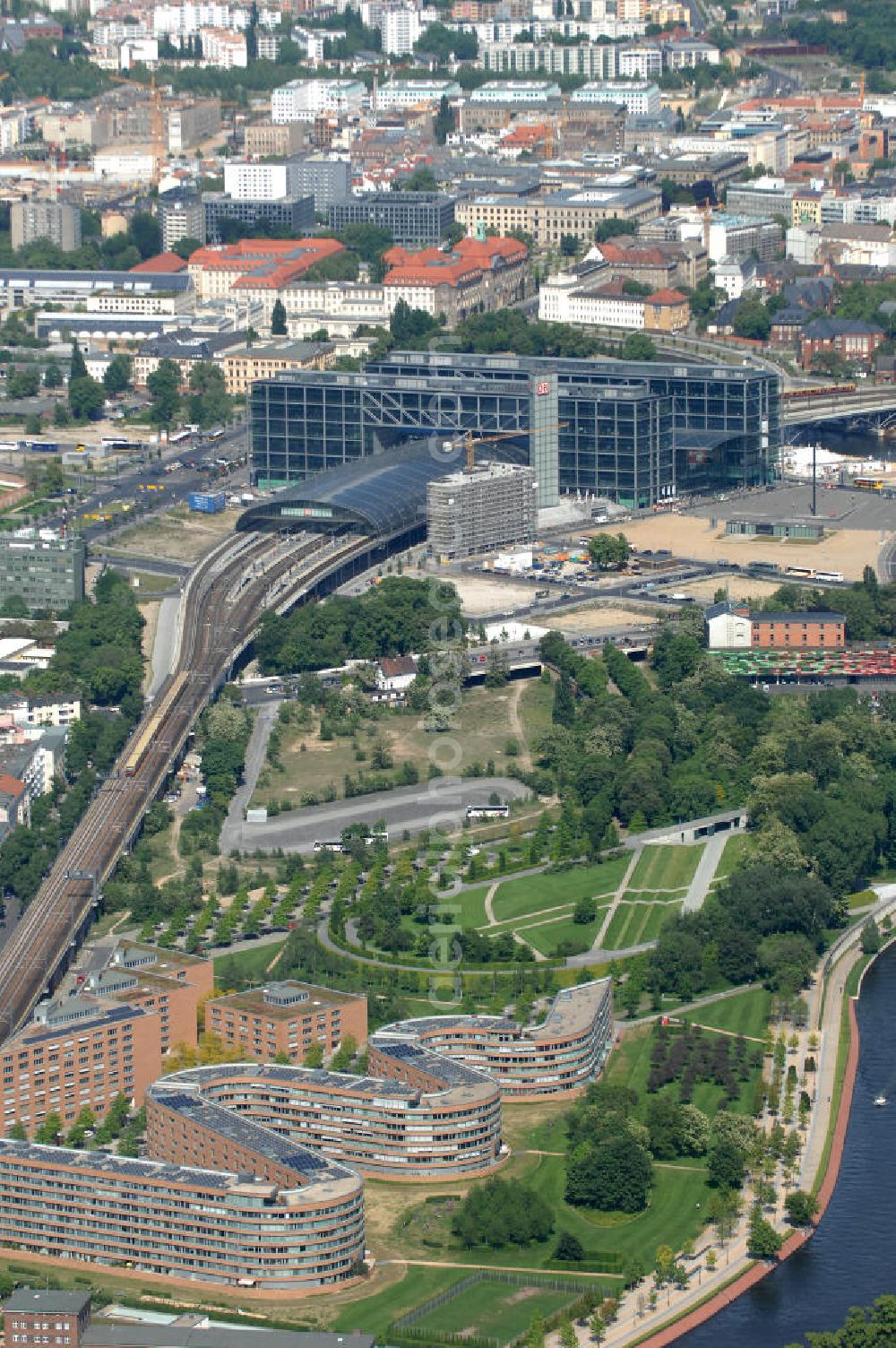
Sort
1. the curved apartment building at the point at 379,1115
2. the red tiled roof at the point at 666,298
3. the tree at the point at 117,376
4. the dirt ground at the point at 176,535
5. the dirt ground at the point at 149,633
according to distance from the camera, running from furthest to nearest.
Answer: the red tiled roof at the point at 666,298
the tree at the point at 117,376
the dirt ground at the point at 176,535
the dirt ground at the point at 149,633
the curved apartment building at the point at 379,1115

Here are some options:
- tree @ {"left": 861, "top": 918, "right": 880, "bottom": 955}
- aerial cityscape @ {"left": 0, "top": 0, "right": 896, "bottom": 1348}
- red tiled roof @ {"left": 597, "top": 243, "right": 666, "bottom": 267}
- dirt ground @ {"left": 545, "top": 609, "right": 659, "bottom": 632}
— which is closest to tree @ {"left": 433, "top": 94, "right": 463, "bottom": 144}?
aerial cityscape @ {"left": 0, "top": 0, "right": 896, "bottom": 1348}

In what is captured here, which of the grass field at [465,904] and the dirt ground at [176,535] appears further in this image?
the dirt ground at [176,535]

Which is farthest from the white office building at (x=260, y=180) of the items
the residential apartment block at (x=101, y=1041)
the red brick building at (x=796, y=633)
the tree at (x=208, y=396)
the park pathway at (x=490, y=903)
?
the residential apartment block at (x=101, y=1041)

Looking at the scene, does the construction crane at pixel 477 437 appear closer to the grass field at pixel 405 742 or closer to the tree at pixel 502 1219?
the grass field at pixel 405 742

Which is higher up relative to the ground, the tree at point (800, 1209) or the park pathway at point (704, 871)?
the park pathway at point (704, 871)

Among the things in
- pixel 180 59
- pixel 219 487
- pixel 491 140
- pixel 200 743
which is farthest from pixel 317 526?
pixel 180 59

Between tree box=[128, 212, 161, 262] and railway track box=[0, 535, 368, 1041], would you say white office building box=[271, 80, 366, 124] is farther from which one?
railway track box=[0, 535, 368, 1041]

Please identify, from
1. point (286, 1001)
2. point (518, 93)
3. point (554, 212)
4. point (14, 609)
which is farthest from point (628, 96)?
point (286, 1001)
